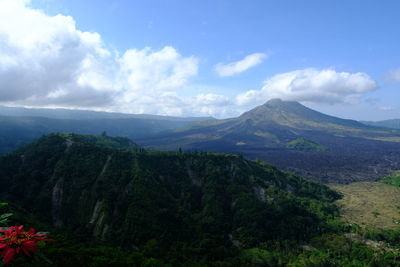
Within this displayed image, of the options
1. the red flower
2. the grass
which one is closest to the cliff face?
the grass

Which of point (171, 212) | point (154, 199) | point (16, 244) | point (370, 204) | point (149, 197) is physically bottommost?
point (370, 204)

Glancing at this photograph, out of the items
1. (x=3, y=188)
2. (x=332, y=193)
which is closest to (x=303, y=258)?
(x=332, y=193)

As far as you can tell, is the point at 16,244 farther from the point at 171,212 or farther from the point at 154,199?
the point at 154,199

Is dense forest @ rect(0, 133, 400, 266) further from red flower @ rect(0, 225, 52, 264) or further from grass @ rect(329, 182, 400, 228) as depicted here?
red flower @ rect(0, 225, 52, 264)

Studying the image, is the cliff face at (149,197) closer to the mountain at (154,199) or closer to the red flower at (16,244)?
the mountain at (154,199)

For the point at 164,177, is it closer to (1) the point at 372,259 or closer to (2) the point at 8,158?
(2) the point at 8,158

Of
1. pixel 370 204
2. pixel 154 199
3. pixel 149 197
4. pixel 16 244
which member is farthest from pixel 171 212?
pixel 370 204
